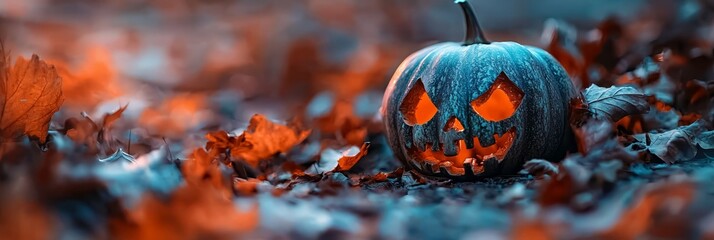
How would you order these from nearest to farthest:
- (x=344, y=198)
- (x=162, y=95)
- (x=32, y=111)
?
(x=344, y=198) < (x=32, y=111) < (x=162, y=95)

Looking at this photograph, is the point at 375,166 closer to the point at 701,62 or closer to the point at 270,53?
the point at 701,62

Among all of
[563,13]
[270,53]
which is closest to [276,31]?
[270,53]

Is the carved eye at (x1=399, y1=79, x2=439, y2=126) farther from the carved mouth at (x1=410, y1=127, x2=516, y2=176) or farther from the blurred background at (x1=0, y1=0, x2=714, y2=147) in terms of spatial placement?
the blurred background at (x1=0, y1=0, x2=714, y2=147)

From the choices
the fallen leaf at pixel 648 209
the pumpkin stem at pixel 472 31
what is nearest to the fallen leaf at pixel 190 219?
the fallen leaf at pixel 648 209

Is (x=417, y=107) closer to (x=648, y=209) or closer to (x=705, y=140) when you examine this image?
(x=705, y=140)

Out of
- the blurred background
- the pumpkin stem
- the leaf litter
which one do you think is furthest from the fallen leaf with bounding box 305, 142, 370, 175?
the pumpkin stem
